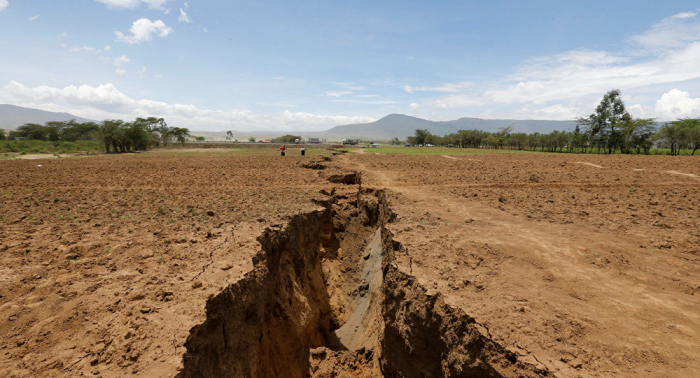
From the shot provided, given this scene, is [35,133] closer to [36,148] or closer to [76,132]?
[76,132]

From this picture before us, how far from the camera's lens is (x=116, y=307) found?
470 centimetres

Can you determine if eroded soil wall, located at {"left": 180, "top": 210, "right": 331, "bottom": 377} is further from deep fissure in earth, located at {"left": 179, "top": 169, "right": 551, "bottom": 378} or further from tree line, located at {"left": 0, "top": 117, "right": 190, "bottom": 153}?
tree line, located at {"left": 0, "top": 117, "right": 190, "bottom": 153}

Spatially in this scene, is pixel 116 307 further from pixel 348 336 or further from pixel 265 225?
pixel 348 336

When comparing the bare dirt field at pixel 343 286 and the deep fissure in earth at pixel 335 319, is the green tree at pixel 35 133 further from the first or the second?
the deep fissure in earth at pixel 335 319

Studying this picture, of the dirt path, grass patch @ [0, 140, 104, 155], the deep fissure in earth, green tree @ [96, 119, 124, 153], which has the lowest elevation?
the deep fissure in earth

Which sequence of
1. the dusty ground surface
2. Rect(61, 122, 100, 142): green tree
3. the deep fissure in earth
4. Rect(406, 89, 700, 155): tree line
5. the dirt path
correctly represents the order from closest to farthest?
the dirt path
the dusty ground surface
the deep fissure in earth
Rect(406, 89, 700, 155): tree line
Rect(61, 122, 100, 142): green tree

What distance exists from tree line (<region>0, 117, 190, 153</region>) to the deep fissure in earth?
45.9m

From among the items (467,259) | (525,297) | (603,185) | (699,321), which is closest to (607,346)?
(525,297)


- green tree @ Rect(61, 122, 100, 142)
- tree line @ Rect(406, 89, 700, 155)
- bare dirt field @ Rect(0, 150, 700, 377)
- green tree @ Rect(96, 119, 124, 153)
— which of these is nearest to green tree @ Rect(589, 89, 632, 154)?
tree line @ Rect(406, 89, 700, 155)

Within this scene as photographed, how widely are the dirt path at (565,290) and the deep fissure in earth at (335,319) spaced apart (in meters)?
0.44

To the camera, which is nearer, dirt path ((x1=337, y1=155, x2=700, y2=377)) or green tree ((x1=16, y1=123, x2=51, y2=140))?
dirt path ((x1=337, y1=155, x2=700, y2=377))

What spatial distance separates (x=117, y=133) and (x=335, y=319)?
1909 inches

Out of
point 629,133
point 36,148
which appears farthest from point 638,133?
point 36,148

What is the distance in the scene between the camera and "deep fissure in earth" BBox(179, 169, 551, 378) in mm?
4633
